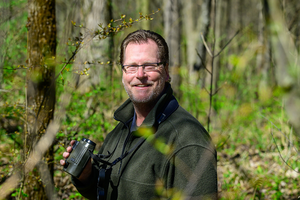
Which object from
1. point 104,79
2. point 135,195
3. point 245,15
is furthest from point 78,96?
point 245,15

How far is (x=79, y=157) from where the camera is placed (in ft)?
6.55

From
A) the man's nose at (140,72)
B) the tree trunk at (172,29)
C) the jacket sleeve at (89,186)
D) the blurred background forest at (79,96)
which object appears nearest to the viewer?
the blurred background forest at (79,96)

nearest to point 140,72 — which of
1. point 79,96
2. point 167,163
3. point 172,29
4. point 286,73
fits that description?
point 167,163

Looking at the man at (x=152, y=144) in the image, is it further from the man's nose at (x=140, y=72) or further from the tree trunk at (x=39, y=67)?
the tree trunk at (x=39, y=67)

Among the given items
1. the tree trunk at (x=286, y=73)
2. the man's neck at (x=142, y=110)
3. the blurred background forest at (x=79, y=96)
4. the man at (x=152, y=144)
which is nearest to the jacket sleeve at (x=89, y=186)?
the man at (x=152, y=144)

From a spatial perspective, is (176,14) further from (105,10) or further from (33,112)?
(33,112)

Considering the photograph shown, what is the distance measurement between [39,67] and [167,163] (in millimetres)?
1904

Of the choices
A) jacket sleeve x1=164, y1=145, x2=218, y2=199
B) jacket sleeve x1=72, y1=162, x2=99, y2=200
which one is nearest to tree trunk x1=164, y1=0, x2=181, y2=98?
jacket sleeve x1=72, y1=162, x2=99, y2=200

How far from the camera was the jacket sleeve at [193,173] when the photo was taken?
5.21ft

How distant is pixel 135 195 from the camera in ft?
5.87

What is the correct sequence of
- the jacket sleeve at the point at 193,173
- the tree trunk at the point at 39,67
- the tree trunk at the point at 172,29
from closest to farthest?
the jacket sleeve at the point at 193,173 → the tree trunk at the point at 39,67 → the tree trunk at the point at 172,29

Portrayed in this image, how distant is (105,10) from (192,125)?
17.8 ft

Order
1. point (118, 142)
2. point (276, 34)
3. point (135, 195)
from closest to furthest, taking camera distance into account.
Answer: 1. point (276, 34)
2. point (135, 195)
3. point (118, 142)

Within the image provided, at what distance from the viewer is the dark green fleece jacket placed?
5.29ft
